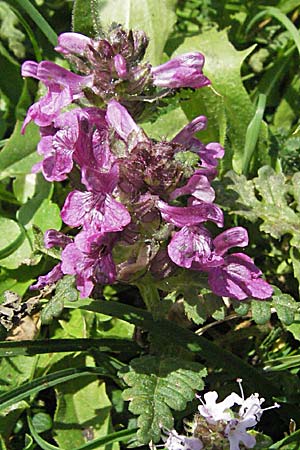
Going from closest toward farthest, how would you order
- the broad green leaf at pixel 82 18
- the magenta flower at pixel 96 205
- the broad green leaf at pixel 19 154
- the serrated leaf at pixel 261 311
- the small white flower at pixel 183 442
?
the small white flower at pixel 183 442 < the magenta flower at pixel 96 205 < the serrated leaf at pixel 261 311 < the broad green leaf at pixel 82 18 < the broad green leaf at pixel 19 154

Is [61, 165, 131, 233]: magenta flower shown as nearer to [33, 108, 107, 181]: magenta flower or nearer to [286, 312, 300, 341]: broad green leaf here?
[33, 108, 107, 181]: magenta flower

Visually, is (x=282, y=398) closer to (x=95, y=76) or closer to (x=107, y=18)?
(x=95, y=76)

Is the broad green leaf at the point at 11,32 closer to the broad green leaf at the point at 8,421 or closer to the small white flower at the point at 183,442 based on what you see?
the broad green leaf at the point at 8,421

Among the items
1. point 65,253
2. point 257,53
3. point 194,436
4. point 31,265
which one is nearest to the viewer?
point 194,436

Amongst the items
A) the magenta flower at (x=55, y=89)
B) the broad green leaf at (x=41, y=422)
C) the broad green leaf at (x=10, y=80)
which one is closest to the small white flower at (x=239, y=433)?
the broad green leaf at (x=41, y=422)

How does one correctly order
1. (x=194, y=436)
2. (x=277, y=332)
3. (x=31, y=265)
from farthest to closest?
(x=31, y=265) → (x=277, y=332) → (x=194, y=436)

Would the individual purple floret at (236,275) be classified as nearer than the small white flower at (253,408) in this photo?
No

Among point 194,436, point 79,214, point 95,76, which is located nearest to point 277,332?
point 194,436
